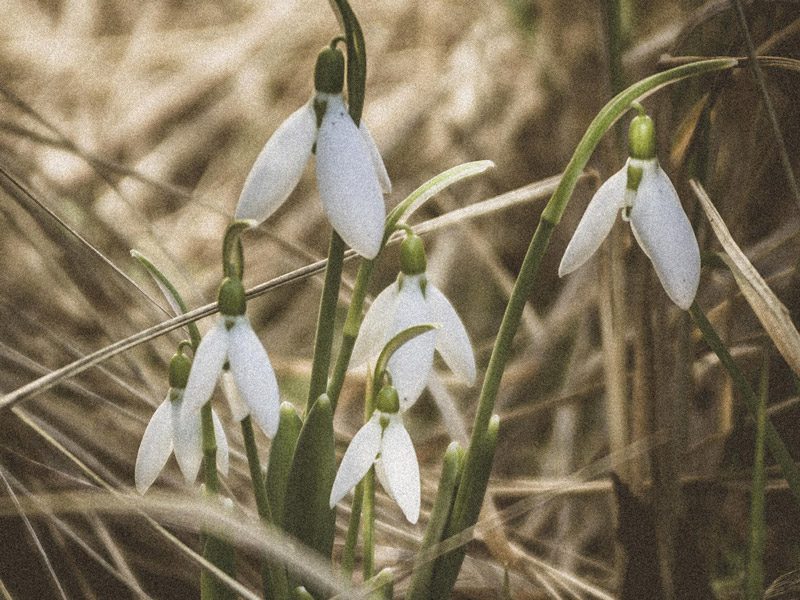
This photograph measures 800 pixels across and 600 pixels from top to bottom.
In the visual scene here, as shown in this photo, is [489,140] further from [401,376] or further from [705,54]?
[401,376]

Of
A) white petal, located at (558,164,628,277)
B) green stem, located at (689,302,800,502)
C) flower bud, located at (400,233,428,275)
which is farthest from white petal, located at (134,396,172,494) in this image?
green stem, located at (689,302,800,502)

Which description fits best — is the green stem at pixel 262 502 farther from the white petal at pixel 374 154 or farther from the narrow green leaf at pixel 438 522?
the white petal at pixel 374 154

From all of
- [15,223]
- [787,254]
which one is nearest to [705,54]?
[787,254]

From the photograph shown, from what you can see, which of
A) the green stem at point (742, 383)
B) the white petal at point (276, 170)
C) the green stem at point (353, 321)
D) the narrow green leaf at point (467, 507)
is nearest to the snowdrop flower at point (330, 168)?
the white petal at point (276, 170)

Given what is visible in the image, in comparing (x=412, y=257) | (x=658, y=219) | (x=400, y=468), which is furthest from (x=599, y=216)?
(x=400, y=468)

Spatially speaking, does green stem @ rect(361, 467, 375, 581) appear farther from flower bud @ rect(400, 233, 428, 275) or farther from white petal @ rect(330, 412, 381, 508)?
flower bud @ rect(400, 233, 428, 275)

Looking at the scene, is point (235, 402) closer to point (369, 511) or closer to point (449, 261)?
point (369, 511)
